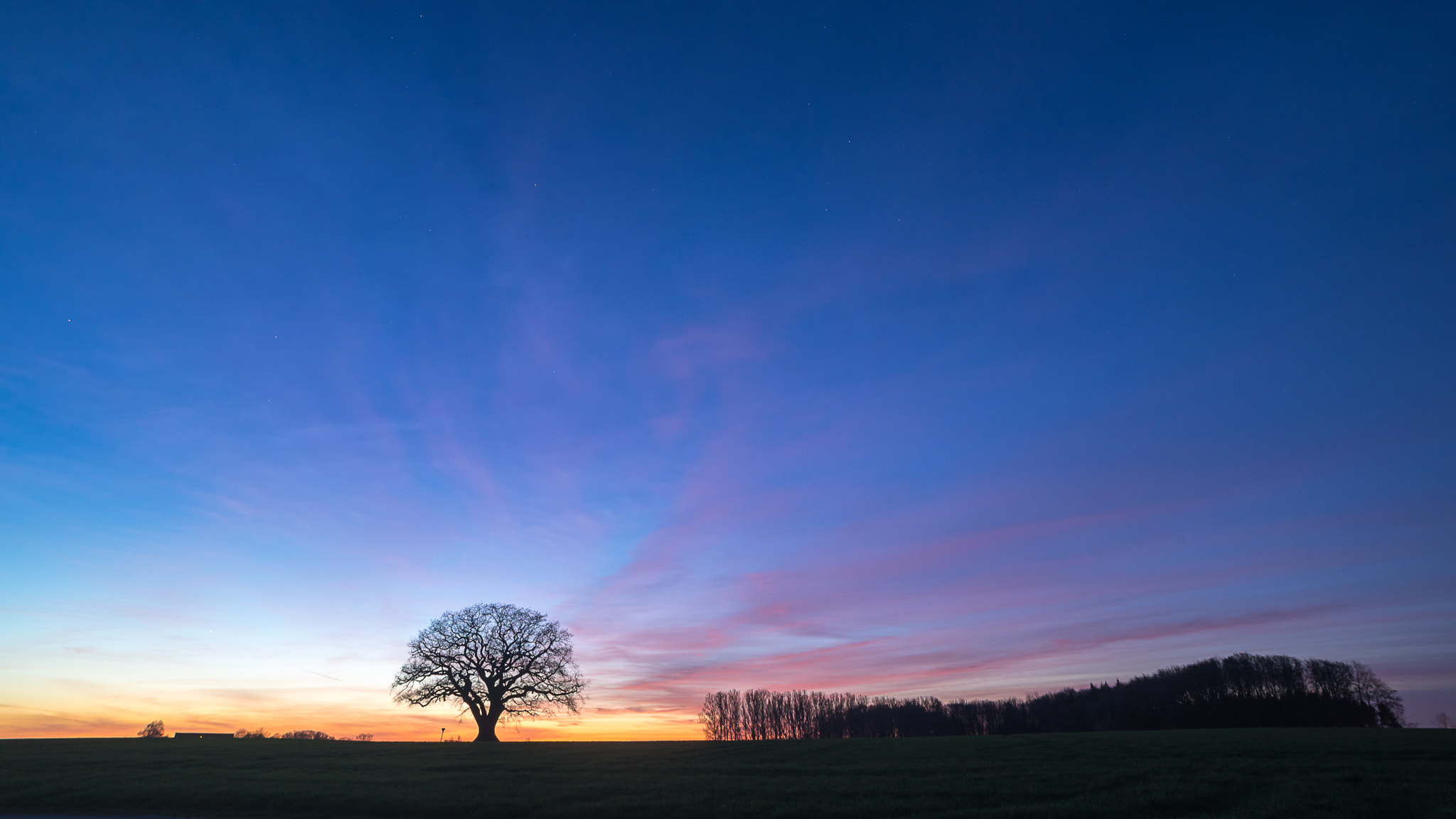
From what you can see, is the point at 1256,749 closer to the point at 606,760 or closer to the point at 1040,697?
the point at 606,760

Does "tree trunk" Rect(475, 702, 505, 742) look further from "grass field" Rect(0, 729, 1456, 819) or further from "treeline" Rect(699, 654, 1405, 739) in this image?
"treeline" Rect(699, 654, 1405, 739)

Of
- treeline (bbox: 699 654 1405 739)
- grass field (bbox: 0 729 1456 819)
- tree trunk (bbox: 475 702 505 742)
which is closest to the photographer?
grass field (bbox: 0 729 1456 819)

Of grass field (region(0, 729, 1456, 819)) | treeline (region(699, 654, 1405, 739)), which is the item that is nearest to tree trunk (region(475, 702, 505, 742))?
grass field (region(0, 729, 1456, 819))

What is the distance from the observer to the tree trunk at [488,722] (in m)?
60.6

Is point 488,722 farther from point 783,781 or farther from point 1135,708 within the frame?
point 1135,708

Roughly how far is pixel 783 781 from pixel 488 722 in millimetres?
45076

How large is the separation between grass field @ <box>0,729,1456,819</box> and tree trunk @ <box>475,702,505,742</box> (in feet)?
62.0

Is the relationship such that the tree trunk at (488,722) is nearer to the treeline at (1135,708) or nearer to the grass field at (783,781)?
the grass field at (783,781)

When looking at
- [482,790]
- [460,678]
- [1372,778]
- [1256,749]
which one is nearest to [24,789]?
[482,790]

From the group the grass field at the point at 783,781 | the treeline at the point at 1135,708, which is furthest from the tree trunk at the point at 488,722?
the treeline at the point at 1135,708

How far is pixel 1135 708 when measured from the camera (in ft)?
370

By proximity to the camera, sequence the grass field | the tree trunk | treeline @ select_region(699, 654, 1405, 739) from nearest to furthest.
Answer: the grass field → the tree trunk → treeline @ select_region(699, 654, 1405, 739)

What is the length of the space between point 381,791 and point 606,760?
1445cm

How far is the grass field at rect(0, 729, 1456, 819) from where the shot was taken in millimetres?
21062
